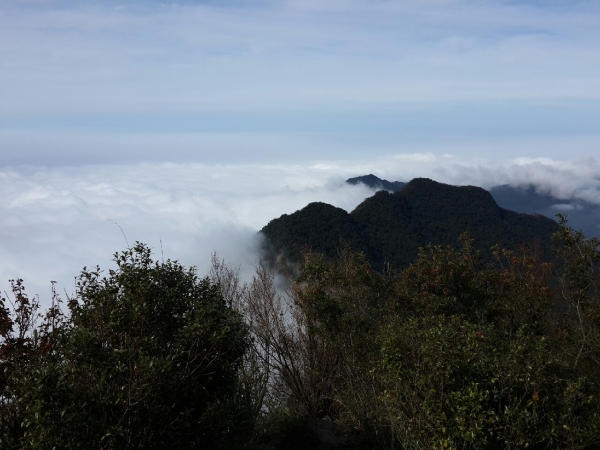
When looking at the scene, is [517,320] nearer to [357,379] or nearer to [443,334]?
[357,379]

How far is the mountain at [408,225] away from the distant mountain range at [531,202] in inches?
1409

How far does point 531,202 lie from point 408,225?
6273 cm

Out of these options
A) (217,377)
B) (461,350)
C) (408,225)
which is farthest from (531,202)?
(217,377)

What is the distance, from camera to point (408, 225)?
46.4 m

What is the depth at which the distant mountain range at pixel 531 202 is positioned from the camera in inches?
3676

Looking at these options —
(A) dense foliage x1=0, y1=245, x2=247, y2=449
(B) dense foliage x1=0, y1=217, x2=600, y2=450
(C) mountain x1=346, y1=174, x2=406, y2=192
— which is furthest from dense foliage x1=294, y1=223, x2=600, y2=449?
(C) mountain x1=346, y1=174, x2=406, y2=192

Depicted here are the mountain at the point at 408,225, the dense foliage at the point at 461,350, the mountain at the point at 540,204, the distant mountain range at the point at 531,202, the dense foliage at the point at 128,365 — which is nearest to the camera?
the dense foliage at the point at 128,365

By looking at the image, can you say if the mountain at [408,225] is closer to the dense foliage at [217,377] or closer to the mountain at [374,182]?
the dense foliage at [217,377]

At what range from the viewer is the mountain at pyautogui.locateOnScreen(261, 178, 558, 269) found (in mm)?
38562

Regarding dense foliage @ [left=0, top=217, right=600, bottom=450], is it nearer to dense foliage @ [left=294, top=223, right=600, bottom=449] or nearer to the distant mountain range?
dense foliage @ [left=294, top=223, right=600, bottom=449]

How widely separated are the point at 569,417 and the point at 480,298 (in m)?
4.60

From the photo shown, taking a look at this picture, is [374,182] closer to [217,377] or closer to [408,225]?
[408,225]

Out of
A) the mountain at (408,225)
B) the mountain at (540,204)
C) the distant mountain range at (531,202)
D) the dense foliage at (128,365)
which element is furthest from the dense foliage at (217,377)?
the mountain at (540,204)

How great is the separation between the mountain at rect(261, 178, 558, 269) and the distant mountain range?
35.8 m
